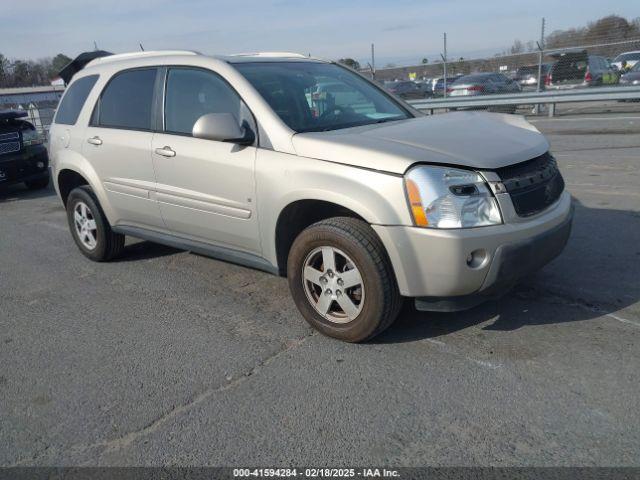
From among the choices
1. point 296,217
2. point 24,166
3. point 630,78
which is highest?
point 630,78

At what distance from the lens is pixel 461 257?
10.2 feet

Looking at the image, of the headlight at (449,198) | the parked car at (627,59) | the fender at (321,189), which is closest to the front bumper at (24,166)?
the fender at (321,189)

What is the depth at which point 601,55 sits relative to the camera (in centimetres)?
1956

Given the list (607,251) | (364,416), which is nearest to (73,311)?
(364,416)

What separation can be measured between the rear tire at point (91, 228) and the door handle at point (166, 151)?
1285 millimetres

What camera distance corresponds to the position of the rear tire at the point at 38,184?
35.1ft

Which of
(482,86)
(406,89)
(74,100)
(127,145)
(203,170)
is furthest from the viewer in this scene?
(406,89)

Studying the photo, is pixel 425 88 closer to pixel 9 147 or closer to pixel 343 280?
pixel 9 147

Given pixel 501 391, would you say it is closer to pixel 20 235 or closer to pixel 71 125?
pixel 71 125

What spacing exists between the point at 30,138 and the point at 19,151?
1.04 ft

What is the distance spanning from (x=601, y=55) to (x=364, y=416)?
20379 millimetres

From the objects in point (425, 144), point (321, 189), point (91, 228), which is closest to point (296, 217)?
point (321, 189)

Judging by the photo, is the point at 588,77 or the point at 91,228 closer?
the point at 91,228

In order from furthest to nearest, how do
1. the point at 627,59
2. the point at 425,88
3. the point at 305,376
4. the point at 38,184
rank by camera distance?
the point at 425,88
the point at 627,59
the point at 38,184
the point at 305,376
